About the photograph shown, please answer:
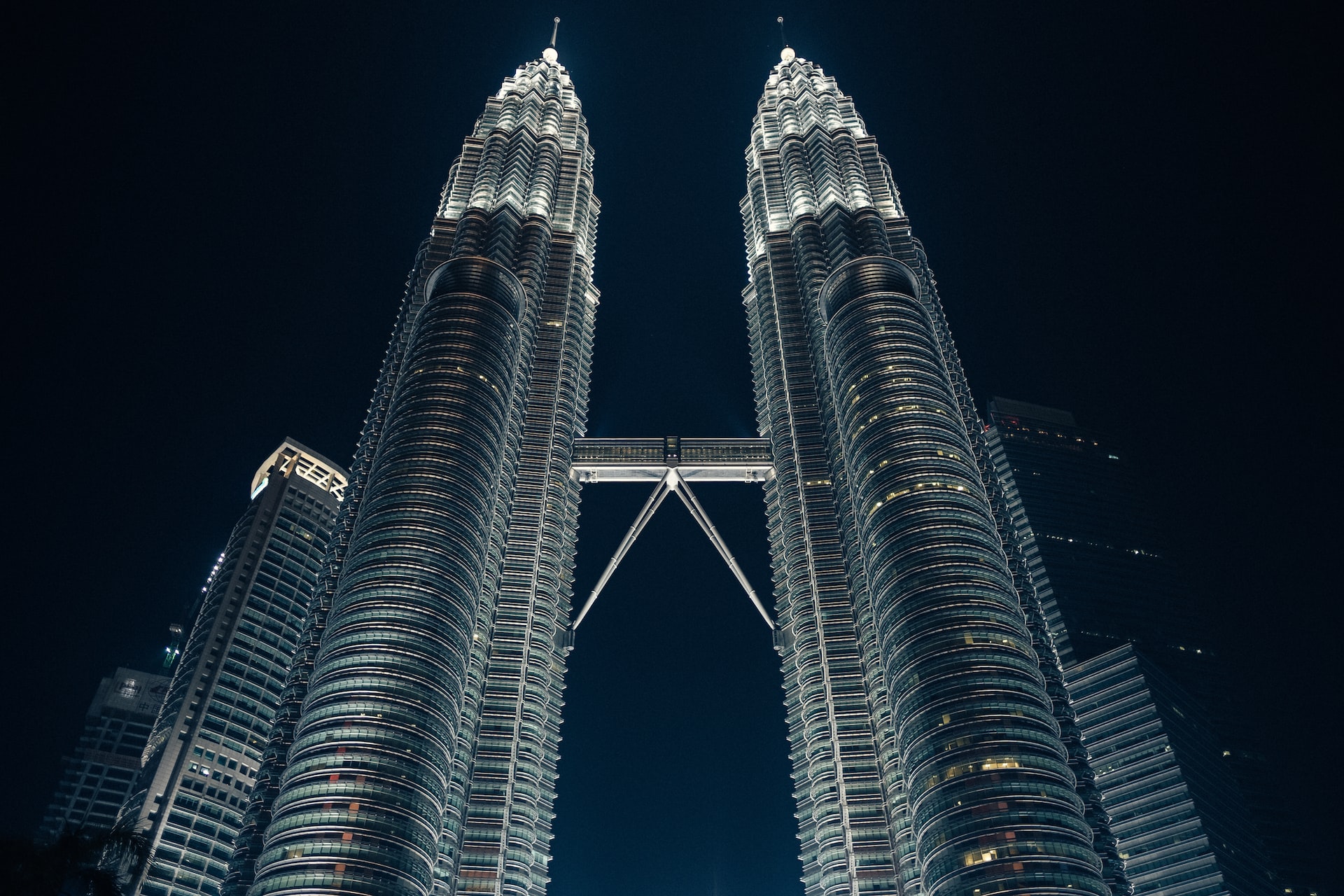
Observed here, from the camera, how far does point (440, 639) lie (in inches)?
5418

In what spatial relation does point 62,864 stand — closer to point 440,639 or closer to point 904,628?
point 440,639

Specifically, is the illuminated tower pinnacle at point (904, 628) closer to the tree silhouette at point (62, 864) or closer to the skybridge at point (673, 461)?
the skybridge at point (673, 461)

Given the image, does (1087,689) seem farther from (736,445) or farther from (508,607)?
(508,607)

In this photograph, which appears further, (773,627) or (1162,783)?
(773,627)

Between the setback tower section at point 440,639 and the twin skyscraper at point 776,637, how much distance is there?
0.36 meters

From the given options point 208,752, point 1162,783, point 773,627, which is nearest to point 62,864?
point 773,627

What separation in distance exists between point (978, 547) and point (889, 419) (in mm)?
24824

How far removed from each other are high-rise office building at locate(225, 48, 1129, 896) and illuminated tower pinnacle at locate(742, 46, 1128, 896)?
362 millimetres

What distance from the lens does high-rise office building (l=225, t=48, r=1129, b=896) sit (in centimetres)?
11700

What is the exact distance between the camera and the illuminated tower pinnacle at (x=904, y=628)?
376 feet

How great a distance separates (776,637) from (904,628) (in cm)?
4224

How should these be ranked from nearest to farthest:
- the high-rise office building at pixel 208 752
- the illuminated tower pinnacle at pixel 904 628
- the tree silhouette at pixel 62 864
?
the tree silhouette at pixel 62 864 < the illuminated tower pinnacle at pixel 904 628 < the high-rise office building at pixel 208 752

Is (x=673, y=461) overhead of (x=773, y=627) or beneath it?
overhead

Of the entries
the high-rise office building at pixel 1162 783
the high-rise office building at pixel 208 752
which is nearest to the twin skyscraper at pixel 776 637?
the high-rise office building at pixel 208 752
